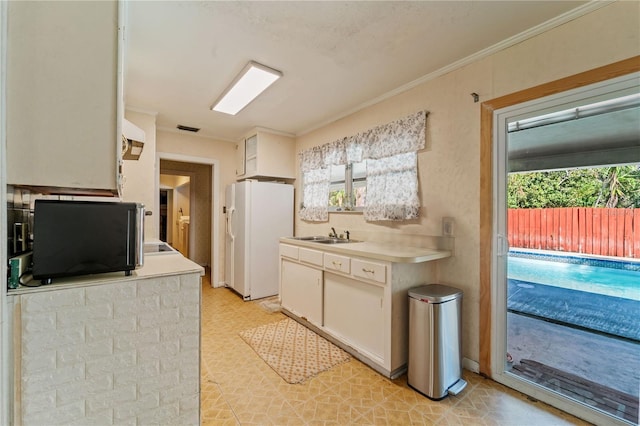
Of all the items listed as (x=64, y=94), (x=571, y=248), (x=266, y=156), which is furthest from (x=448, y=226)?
(x=266, y=156)

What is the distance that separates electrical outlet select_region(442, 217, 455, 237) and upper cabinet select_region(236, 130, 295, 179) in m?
2.62

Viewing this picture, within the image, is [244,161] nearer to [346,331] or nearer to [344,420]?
[346,331]

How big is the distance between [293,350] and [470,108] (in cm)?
255

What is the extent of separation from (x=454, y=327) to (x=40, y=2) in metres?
2.66

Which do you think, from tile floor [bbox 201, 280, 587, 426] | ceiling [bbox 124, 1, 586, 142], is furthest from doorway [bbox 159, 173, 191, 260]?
tile floor [bbox 201, 280, 587, 426]

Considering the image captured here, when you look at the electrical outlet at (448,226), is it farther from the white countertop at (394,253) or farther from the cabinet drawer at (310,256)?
the cabinet drawer at (310,256)

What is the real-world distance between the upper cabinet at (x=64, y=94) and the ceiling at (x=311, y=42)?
87 cm

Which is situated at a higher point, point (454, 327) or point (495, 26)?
point (495, 26)

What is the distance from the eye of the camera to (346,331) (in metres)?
2.40

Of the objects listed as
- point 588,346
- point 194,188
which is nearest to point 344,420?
point 588,346

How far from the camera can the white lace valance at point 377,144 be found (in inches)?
100

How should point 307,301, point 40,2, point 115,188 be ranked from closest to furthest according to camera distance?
point 40,2
point 115,188
point 307,301

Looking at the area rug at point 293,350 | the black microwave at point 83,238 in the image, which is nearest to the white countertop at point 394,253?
the area rug at point 293,350

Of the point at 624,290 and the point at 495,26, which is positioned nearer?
the point at 624,290
